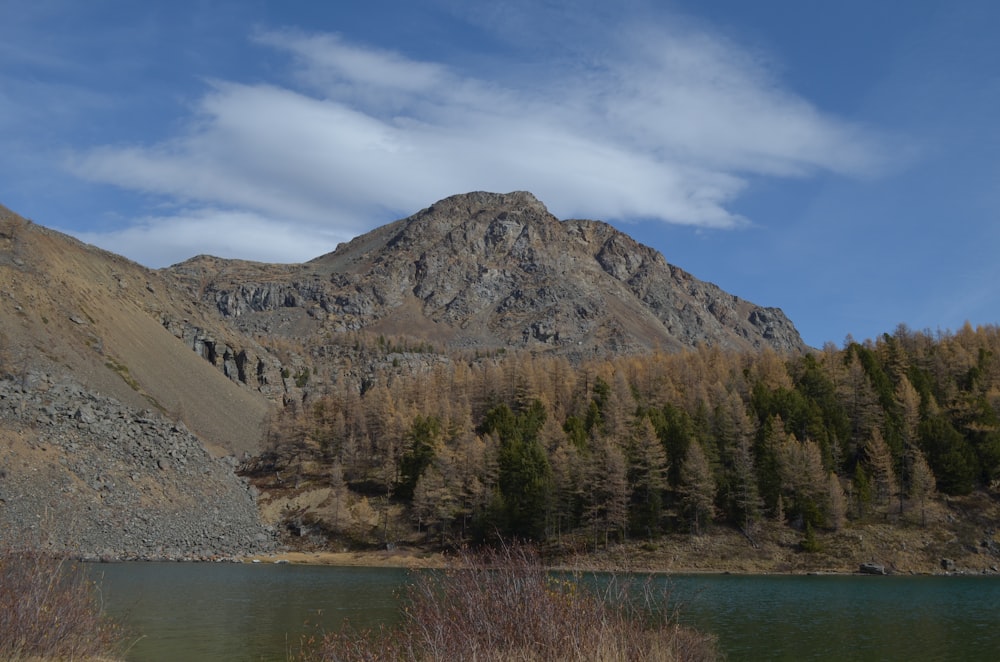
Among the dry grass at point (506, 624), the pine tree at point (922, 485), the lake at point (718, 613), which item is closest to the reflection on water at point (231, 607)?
the lake at point (718, 613)

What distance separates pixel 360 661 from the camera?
427 inches

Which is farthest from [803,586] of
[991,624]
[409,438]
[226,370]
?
[226,370]

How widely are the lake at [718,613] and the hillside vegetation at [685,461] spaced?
18.7 m

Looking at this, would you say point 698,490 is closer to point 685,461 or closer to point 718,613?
point 685,461

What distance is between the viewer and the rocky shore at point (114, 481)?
73125mm

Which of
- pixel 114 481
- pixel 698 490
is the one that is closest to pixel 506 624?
pixel 698 490

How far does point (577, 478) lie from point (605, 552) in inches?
425

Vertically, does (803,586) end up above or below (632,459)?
below

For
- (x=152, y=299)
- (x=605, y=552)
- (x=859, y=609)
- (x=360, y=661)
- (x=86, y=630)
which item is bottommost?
(x=605, y=552)

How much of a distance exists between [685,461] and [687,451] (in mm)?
1357

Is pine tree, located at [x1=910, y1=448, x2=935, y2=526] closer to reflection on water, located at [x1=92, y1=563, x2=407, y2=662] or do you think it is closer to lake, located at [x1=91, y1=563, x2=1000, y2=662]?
lake, located at [x1=91, y1=563, x2=1000, y2=662]

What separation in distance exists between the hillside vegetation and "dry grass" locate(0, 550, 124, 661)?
6948cm

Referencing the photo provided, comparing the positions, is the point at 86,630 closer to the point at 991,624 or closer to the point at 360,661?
the point at 360,661

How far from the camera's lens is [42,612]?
1569 cm
